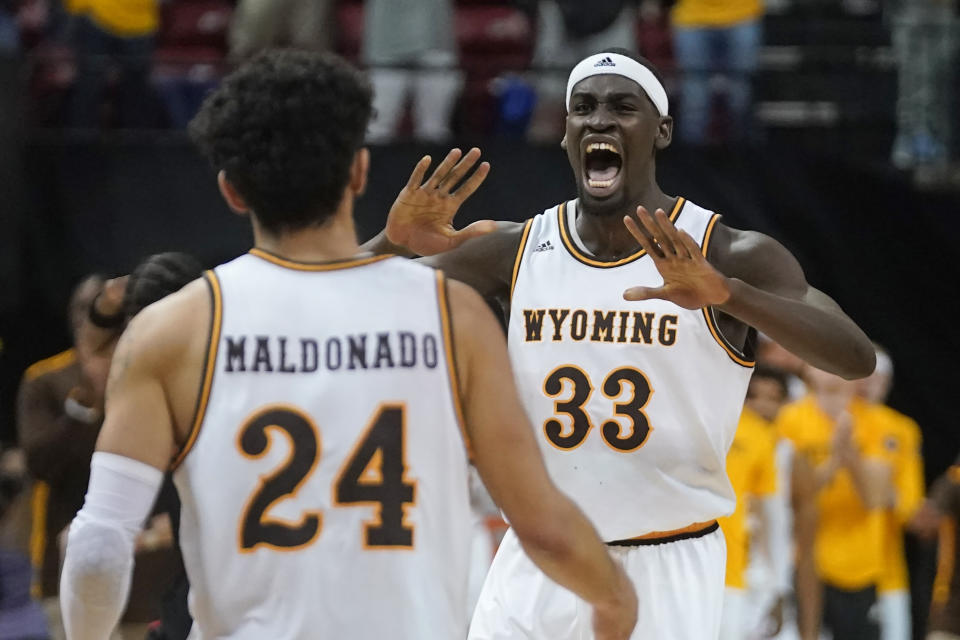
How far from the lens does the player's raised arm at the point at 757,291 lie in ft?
15.6

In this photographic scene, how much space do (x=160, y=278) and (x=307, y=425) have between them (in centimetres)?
187

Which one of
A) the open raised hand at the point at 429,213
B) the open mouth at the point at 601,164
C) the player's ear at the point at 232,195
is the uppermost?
the player's ear at the point at 232,195

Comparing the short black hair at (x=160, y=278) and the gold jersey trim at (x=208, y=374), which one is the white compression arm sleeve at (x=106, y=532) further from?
the short black hair at (x=160, y=278)

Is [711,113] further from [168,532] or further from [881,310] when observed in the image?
[168,532]

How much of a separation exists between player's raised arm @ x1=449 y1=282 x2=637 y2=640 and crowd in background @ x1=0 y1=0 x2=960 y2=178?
26.3 ft

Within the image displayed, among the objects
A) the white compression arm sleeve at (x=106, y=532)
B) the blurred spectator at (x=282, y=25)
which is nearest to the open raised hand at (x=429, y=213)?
the white compression arm sleeve at (x=106, y=532)

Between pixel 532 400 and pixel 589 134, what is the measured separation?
95 cm

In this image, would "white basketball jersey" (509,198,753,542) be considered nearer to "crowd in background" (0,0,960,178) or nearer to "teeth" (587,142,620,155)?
"teeth" (587,142,620,155)

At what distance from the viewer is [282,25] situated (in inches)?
455

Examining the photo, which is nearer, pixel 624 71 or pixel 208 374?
pixel 208 374

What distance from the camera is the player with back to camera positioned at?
3.41 m

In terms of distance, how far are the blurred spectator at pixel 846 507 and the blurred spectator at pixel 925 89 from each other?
9.14ft

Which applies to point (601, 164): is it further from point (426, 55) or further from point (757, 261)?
point (426, 55)

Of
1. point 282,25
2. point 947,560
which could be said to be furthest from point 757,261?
point 282,25
